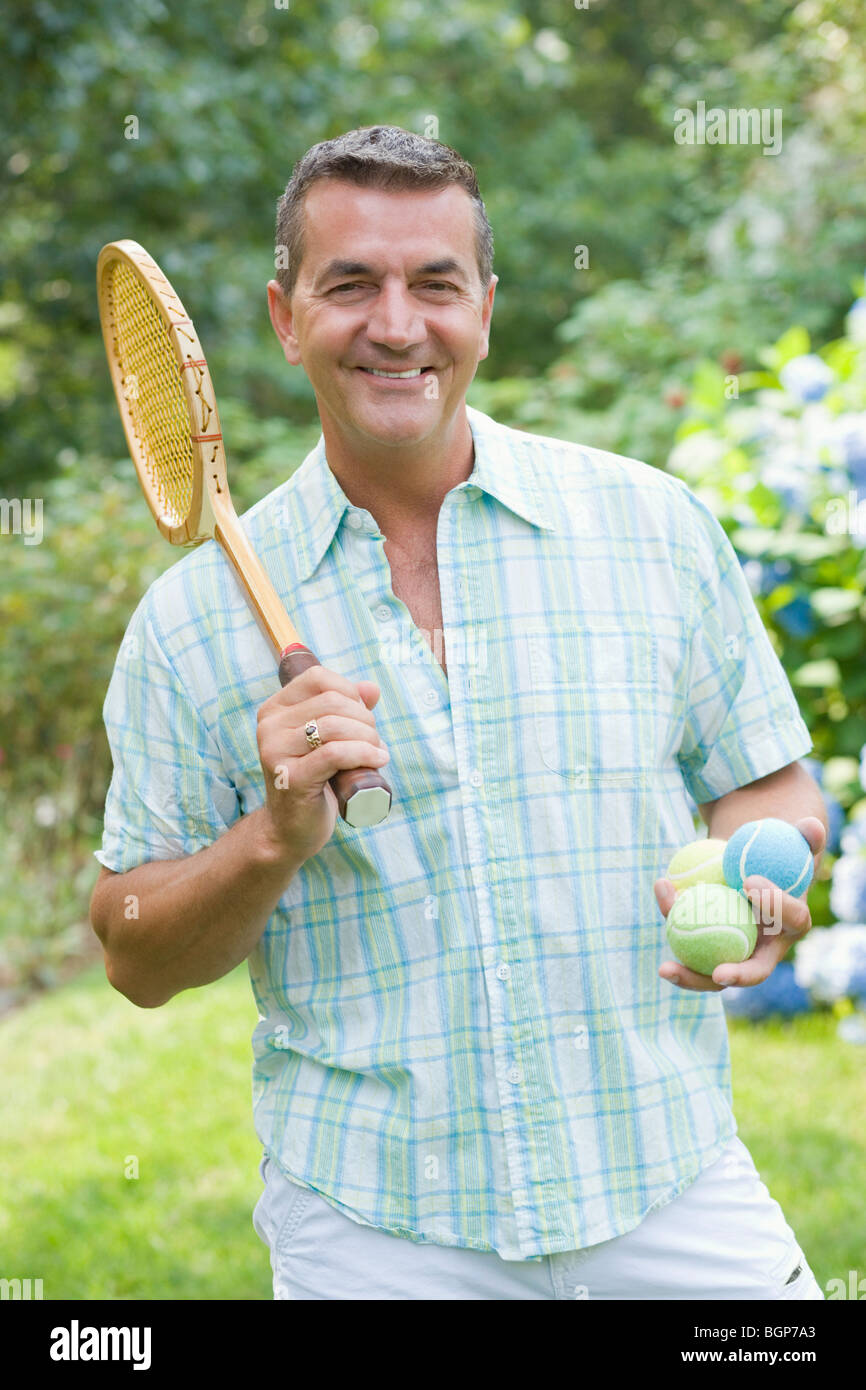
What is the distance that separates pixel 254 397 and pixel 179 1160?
9.49 m

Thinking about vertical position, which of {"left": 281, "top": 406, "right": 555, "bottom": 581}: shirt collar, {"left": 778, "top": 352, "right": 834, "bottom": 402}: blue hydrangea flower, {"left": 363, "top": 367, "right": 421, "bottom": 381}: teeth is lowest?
{"left": 281, "top": 406, "right": 555, "bottom": 581}: shirt collar

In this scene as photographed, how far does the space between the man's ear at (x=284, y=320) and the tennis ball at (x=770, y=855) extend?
90 centimetres

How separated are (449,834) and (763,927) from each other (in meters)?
0.43

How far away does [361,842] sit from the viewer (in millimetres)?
1870

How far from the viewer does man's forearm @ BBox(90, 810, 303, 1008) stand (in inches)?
69.2

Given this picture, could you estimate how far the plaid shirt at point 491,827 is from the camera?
6.03ft

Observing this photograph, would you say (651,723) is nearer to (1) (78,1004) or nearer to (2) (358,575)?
(2) (358,575)

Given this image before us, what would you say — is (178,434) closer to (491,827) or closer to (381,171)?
(381,171)

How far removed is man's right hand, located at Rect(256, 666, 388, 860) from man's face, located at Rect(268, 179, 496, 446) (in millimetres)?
401

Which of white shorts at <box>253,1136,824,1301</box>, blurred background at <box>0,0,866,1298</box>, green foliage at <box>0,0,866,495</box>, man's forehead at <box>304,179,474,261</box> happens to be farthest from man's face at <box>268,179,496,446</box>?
green foliage at <box>0,0,866,495</box>

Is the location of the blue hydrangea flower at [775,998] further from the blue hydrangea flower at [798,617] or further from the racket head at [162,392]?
the racket head at [162,392]

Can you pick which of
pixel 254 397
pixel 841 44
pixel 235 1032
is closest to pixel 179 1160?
pixel 235 1032

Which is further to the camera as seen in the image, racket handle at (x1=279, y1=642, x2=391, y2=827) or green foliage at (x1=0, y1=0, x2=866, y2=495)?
green foliage at (x1=0, y1=0, x2=866, y2=495)

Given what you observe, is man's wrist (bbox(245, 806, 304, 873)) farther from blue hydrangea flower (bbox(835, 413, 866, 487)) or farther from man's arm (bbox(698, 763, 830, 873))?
blue hydrangea flower (bbox(835, 413, 866, 487))
